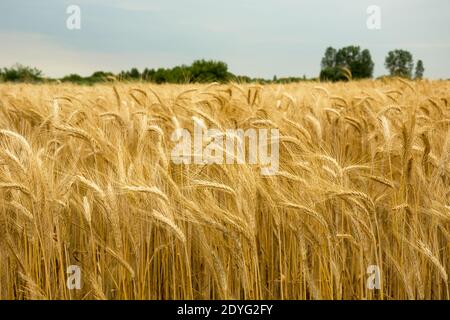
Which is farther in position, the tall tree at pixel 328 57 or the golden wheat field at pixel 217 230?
the tall tree at pixel 328 57

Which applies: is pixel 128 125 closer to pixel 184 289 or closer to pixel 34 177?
pixel 34 177

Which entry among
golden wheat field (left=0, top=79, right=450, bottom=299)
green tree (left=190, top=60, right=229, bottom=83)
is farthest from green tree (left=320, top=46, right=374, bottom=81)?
golden wheat field (left=0, top=79, right=450, bottom=299)

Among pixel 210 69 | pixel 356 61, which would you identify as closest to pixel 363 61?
pixel 356 61

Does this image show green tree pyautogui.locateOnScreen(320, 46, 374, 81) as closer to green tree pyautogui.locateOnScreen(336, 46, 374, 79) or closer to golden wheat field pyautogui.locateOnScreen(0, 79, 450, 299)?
green tree pyautogui.locateOnScreen(336, 46, 374, 79)

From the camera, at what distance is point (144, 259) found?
2.36 metres

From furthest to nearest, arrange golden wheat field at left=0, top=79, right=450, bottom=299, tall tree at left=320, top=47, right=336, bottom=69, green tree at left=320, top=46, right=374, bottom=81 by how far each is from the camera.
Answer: tall tree at left=320, top=47, right=336, bottom=69 → green tree at left=320, top=46, right=374, bottom=81 → golden wheat field at left=0, top=79, right=450, bottom=299

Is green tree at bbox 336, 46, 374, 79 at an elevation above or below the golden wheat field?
above

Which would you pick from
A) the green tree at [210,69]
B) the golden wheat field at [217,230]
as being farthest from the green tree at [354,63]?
the golden wheat field at [217,230]

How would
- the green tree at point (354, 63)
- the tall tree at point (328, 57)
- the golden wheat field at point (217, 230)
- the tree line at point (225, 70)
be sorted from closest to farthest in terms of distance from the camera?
1. the golden wheat field at point (217, 230)
2. the tree line at point (225, 70)
3. the green tree at point (354, 63)
4. the tall tree at point (328, 57)

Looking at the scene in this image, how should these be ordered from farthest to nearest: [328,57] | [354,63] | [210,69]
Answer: [328,57]
[354,63]
[210,69]

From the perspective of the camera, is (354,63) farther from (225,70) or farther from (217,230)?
(217,230)

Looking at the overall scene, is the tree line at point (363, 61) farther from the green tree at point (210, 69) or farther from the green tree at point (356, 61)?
the green tree at point (210, 69)
